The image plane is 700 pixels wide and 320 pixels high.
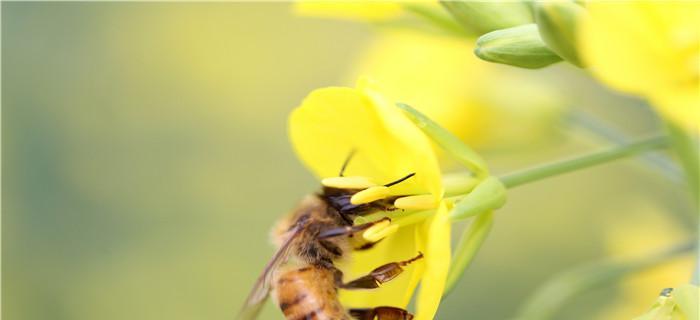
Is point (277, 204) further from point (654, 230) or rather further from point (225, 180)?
point (654, 230)

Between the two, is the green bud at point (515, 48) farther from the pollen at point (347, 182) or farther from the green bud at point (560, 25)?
the pollen at point (347, 182)

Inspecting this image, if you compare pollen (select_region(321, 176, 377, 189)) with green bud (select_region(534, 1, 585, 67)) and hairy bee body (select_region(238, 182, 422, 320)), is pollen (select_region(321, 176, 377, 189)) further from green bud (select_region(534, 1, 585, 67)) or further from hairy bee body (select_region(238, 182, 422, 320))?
green bud (select_region(534, 1, 585, 67))

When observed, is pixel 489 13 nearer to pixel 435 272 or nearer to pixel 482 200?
pixel 482 200

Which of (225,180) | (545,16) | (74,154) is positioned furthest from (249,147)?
(545,16)

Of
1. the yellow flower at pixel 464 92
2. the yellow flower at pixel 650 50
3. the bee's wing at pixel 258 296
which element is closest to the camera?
the yellow flower at pixel 650 50

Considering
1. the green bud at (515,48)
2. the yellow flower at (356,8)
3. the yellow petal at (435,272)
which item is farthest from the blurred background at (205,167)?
the yellow petal at (435,272)

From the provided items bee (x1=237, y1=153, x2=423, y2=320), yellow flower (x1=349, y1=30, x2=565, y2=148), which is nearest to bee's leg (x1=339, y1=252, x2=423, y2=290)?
bee (x1=237, y1=153, x2=423, y2=320)

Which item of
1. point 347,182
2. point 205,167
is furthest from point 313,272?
point 205,167
